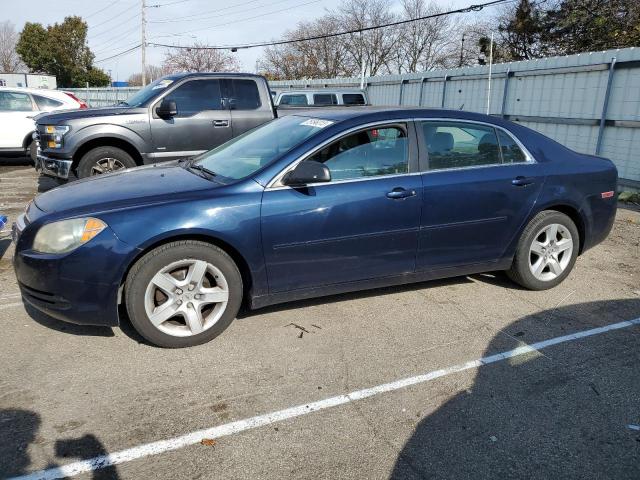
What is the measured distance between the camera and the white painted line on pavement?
8.04ft

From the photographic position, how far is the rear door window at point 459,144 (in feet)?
13.9

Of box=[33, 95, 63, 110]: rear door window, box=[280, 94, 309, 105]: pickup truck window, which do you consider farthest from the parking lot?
box=[280, 94, 309, 105]: pickup truck window

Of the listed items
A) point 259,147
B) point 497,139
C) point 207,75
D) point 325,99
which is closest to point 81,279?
point 259,147

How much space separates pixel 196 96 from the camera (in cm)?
796

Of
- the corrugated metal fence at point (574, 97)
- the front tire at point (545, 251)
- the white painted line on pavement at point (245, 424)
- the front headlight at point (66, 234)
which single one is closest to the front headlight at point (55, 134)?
the front headlight at point (66, 234)

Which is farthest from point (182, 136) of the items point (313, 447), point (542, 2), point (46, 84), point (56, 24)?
point (56, 24)

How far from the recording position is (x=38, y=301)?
136 inches

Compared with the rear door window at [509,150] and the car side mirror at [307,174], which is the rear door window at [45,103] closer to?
the car side mirror at [307,174]

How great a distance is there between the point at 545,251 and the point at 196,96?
5.50 meters

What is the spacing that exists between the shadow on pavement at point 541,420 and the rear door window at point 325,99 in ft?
35.8

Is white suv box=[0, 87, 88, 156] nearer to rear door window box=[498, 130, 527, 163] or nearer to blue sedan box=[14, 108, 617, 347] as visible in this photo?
blue sedan box=[14, 108, 617, 347]

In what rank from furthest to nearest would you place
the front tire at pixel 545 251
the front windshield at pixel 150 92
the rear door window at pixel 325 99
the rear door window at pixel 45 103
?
the rear door window at pixel 325 99
the rear door window at pixel 45 103
the front windshield at pixel 150 92
the front tire at pixel 545 251

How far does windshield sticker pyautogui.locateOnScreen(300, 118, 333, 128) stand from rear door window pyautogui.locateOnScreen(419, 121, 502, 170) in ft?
2.48

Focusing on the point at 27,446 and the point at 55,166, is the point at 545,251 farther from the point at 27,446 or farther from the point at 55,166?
the point at 55,166
